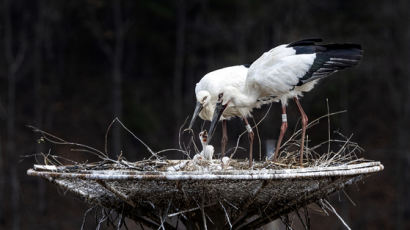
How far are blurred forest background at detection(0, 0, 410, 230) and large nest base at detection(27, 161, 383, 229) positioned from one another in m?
12.3

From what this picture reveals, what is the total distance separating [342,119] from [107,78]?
9144 mm

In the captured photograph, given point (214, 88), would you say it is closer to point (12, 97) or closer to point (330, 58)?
point (330, 58)

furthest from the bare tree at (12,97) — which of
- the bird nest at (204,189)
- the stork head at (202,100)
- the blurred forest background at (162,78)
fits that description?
the bird nest at (204,189)

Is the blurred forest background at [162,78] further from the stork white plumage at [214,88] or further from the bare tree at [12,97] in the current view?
the stork white plumage at [214,88]

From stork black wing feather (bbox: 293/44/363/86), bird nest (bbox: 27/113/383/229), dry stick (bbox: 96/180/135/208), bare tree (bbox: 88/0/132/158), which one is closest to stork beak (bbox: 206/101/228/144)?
stork black wing feather (bbox: 293/44/363/86)

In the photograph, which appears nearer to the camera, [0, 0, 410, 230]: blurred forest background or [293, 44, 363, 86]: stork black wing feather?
[293, 44, 363, 86]: stork black wing feather

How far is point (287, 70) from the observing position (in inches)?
244

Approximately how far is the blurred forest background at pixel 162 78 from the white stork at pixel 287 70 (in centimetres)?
1070

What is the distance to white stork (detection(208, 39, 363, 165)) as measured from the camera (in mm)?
6113

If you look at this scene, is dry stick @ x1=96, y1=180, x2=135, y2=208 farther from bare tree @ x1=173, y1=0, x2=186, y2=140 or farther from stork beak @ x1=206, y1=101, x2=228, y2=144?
bare tree @ x1=173, y1=0, x2=186, y2=140

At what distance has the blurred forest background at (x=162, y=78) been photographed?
20.1m

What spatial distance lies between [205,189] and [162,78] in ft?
70.4

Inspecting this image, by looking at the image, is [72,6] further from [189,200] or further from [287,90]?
[189,200]

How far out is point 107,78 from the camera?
25.6m
